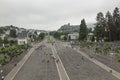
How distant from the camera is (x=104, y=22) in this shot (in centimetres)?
15738

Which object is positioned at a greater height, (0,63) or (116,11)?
(116,11)

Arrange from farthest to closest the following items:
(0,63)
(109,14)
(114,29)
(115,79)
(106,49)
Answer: (109,14), (114,29), (106,49), (0,63), (115,79)

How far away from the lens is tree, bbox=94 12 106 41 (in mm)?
154225

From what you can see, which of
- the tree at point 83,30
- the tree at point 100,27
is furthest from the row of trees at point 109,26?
the tree at point 83,30

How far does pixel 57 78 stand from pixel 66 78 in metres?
1.46

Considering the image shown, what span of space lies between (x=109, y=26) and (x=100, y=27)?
9.17 m

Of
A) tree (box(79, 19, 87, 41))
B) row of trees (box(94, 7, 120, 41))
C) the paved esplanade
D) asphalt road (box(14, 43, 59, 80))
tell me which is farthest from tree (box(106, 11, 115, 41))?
asphalt road (box(14, 43, 59, 80))

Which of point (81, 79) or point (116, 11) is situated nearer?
point (81, 79)

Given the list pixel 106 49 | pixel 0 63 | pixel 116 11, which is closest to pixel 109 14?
pixel 116 11

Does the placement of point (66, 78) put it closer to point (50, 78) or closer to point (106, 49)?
point (50, 78)

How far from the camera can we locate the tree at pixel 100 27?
15423cm

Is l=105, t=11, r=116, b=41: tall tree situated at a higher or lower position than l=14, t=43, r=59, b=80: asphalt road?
higher

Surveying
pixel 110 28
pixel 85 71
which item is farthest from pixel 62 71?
pixel 110 28

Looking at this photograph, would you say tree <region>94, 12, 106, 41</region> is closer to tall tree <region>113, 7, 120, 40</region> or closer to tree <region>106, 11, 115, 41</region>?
tree <region>106, 11, 115, 41</region>
